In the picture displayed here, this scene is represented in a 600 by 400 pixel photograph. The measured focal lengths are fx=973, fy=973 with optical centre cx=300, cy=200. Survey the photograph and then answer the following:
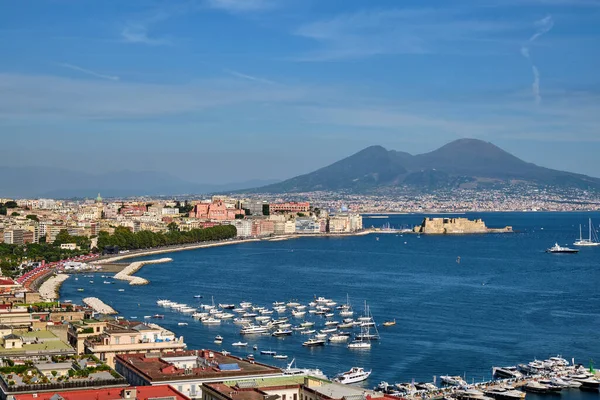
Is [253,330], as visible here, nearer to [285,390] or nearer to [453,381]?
[453,381]

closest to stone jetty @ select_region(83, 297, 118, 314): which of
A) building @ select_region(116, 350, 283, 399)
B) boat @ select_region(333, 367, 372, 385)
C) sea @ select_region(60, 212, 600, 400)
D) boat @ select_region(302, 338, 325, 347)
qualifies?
sea @ select_region(60, 212, 600, 400)

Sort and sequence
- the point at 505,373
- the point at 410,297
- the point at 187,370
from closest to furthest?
the point at 187,370
the point at 505,373
the point at 410,297

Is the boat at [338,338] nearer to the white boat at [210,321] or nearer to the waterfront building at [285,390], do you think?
the white boat at [210,321]

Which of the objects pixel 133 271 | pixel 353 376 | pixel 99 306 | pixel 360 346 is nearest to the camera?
pixel 353 376

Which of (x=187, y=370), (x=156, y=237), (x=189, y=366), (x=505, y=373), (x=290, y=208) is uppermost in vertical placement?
(x=290, y=208)

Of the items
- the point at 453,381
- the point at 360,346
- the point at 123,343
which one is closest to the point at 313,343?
the point at 360,346

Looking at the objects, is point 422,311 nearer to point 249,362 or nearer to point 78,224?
point 249,362

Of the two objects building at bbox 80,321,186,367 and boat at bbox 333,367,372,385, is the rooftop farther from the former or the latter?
boat at bbox 333,367,372,385

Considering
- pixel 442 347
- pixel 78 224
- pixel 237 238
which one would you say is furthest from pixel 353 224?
pixel 442 347
